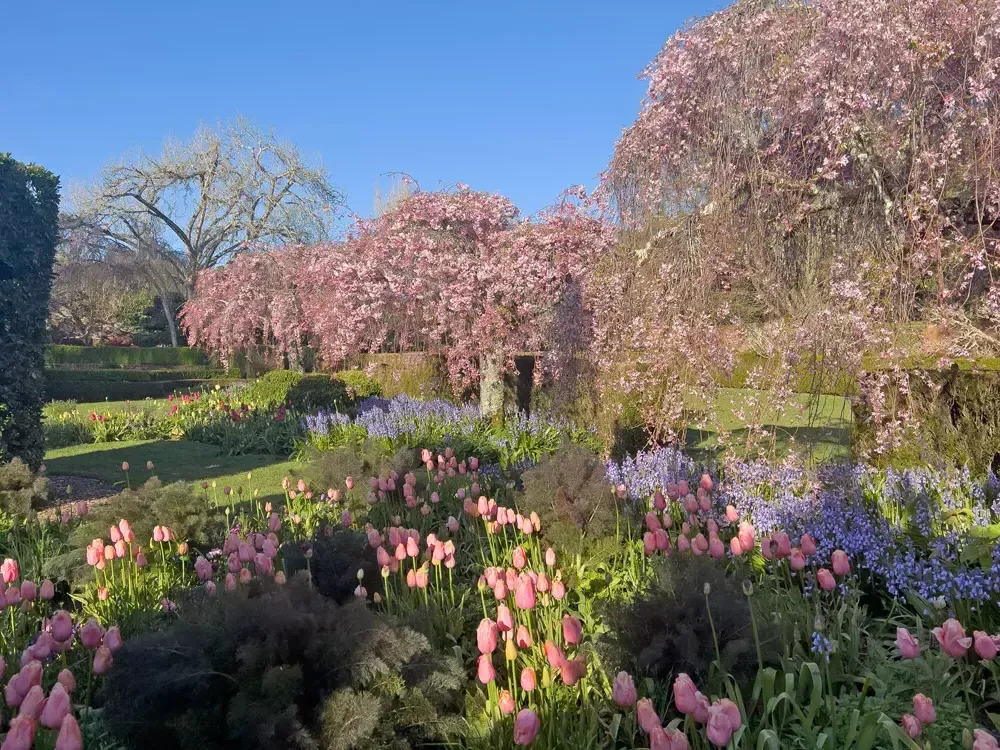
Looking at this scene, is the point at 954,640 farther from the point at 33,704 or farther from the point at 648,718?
the point at 33,704

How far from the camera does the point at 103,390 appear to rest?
747 inches

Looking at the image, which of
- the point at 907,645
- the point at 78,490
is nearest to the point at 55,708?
the point at 907,645

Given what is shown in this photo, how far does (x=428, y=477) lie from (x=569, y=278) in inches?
190

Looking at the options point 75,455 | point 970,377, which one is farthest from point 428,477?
point 75,455

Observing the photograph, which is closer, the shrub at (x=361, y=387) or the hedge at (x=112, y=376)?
the shrub at (x=361, y=387)

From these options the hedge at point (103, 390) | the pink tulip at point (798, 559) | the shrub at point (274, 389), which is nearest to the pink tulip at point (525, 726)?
the pink tulip at point (798, 559)

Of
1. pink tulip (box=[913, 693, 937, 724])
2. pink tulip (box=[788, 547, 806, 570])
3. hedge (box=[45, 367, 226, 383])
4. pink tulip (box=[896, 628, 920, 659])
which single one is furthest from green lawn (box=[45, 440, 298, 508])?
hedge (box=[45, 367, 226, 383])

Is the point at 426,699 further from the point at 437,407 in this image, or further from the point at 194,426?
the point at 194,426

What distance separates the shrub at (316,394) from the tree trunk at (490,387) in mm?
3152

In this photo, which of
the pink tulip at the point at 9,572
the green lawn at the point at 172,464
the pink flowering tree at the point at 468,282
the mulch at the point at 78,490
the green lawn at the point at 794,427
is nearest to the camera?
the pink tulip at the point at 9,572

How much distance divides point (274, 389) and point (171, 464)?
14.0ft

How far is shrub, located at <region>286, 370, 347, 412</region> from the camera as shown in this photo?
1249 centimetres

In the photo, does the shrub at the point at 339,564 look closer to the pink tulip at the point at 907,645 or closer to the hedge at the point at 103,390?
the pink tulip at the point at 907,645

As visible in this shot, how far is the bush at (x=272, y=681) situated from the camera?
204 cm
